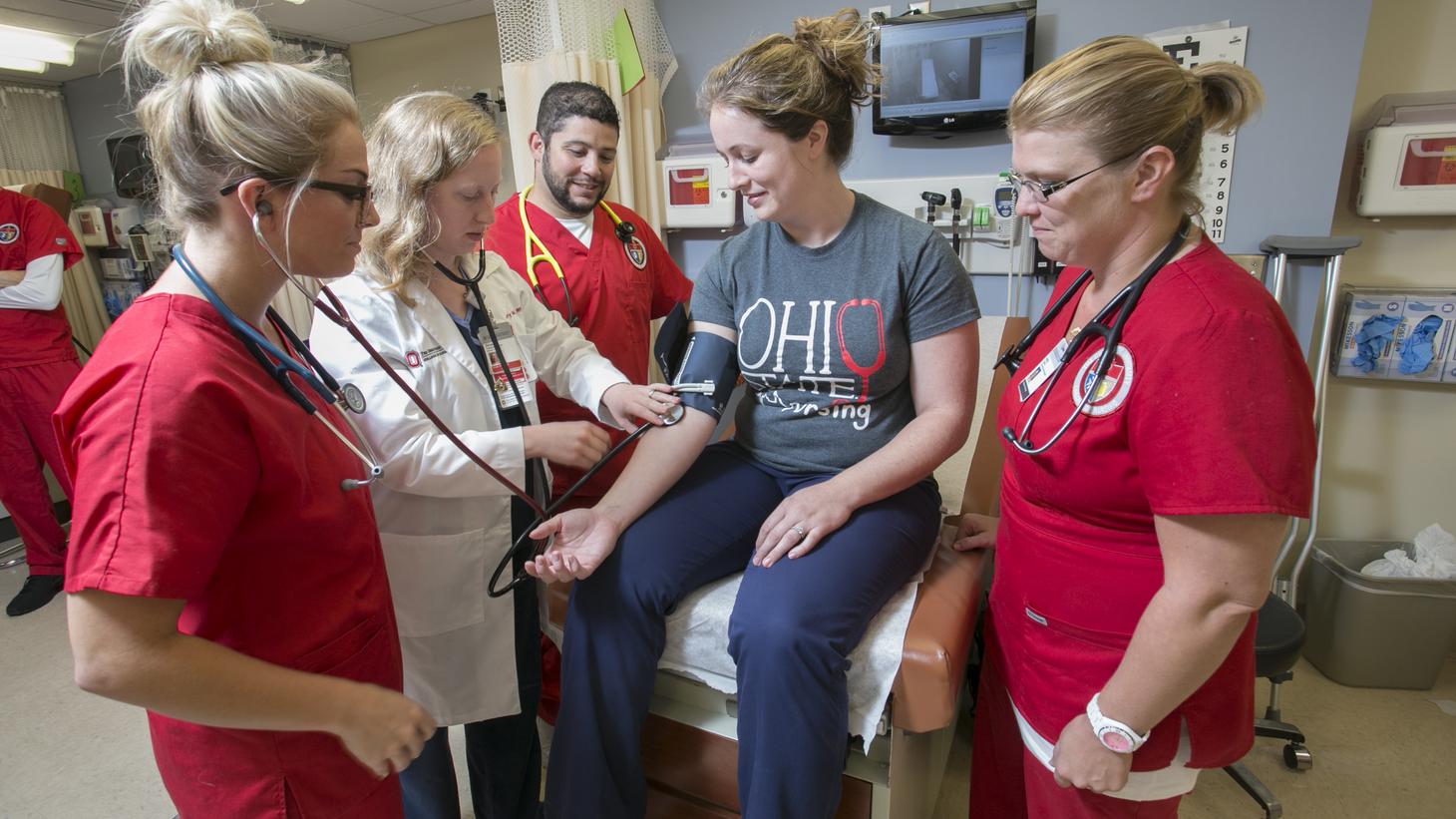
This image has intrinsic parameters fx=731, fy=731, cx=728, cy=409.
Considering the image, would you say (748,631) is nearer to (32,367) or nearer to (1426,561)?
(1426,561)

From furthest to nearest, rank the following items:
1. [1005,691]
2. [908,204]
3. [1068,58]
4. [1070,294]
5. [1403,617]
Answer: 1. [908,204]
2. [1403,617]
3. [1005,691]
4. [1070,294]
5. [1068,58]

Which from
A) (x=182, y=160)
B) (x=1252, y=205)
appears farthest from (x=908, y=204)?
(x=182, y=160)

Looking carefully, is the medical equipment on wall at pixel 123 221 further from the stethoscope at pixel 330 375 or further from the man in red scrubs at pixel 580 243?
the stethoscope at pixel 330 375

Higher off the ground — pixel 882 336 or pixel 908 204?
pixel 908 204

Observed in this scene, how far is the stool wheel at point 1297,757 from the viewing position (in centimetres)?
182

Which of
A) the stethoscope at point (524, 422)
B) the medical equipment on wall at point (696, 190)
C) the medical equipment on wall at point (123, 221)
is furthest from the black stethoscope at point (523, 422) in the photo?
the medical equipment on wall at point (123, 221)

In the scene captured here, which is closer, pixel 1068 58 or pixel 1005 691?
pixel 1068 58

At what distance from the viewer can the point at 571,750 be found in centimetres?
112

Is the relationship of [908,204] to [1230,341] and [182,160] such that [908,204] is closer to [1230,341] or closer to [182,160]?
[1230,341]

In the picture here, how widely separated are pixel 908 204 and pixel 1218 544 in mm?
1856

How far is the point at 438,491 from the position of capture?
1129 millimetres

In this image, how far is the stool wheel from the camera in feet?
5.97

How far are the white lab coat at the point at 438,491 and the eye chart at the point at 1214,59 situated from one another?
196cm

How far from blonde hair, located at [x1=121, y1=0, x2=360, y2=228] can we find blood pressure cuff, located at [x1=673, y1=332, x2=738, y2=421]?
674mm
